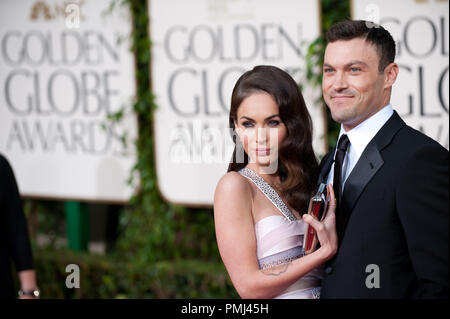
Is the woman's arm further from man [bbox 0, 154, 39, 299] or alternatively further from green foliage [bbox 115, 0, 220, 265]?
green foliage [bbox 115, 0, 220, 265]

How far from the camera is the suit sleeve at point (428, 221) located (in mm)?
1881

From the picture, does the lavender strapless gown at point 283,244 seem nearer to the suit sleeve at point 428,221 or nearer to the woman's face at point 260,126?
the woman's face at point 260,126

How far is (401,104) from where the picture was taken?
11.8ft

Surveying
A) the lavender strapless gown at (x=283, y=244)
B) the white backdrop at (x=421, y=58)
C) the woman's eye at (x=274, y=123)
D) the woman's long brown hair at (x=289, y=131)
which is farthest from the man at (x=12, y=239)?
the white backdrop at (x=421, y=58)

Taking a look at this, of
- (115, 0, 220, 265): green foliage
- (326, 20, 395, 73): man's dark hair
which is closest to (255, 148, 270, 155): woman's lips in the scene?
(326, 20, 395, 73): man's dark hair

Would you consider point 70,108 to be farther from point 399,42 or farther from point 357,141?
point 357,141

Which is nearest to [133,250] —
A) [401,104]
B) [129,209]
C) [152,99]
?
[129,209]

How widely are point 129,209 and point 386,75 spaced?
10.3 feet

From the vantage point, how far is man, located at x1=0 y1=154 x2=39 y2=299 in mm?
2848

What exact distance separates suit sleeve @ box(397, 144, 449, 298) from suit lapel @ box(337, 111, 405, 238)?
16 centimetres

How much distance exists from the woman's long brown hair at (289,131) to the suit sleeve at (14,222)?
3.78ft
